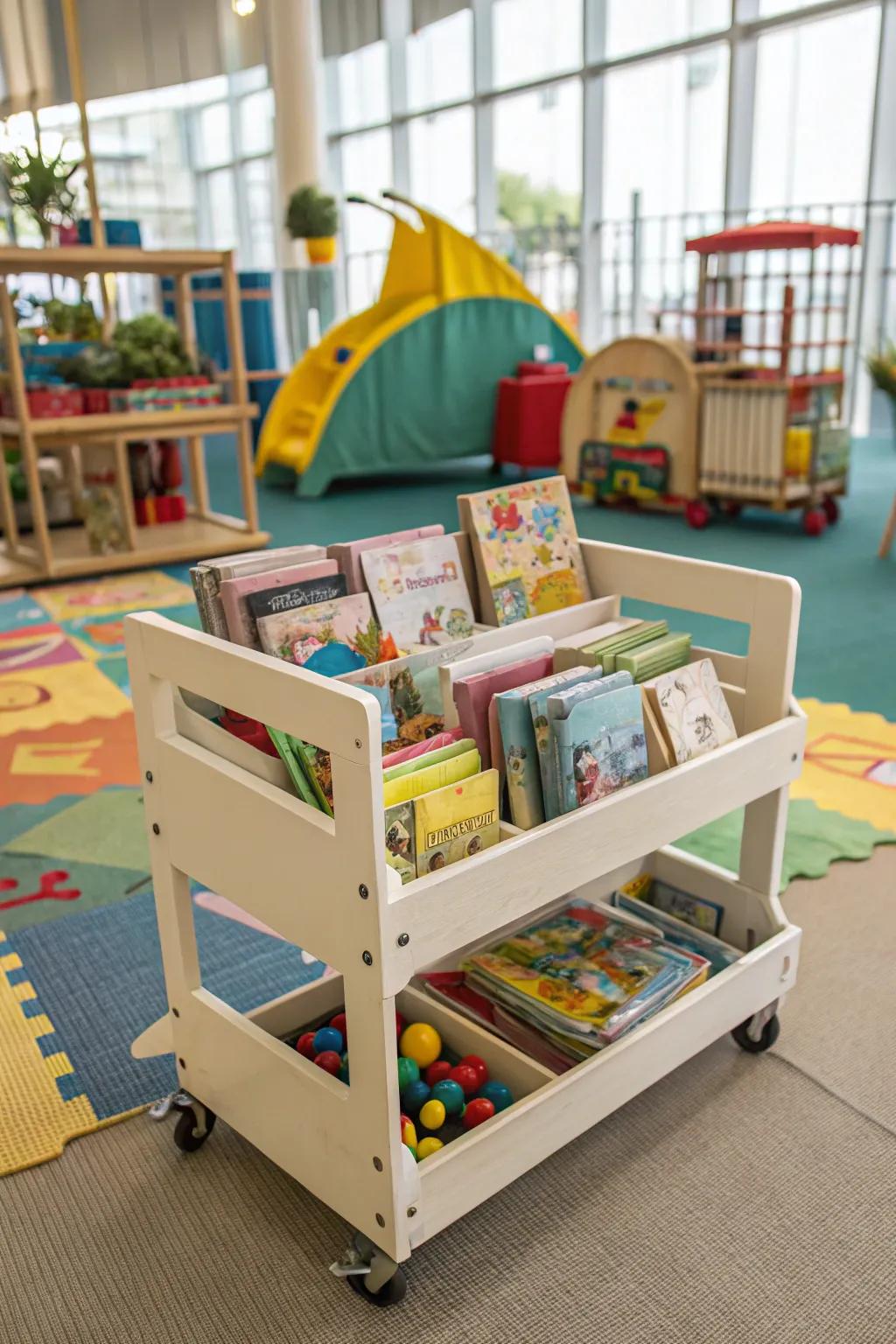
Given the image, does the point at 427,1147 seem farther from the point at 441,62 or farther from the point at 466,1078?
the point at 441,62

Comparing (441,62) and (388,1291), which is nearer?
(388,1291)

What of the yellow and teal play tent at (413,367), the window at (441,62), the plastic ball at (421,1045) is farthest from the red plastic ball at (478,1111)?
the window at (441,62)

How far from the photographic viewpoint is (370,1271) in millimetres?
1297

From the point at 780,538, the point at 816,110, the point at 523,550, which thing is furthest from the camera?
the point at 816,110

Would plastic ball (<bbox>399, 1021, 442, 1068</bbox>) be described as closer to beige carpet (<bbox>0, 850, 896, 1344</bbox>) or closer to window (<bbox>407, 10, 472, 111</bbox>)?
beige carpet (<bbox>0, 850, 896, 1344</bbox>)

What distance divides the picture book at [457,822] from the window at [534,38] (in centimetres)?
911

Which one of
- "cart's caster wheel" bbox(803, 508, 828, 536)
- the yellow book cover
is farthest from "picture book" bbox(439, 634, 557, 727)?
"cart's caster wheel" bbox(803, 508, 828, 536)

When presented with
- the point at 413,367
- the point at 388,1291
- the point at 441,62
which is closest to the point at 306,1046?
the point at 388,1291

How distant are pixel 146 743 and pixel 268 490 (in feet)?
18.0

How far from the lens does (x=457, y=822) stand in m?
1.34

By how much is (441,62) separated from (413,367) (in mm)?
5452

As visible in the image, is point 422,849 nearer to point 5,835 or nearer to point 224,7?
point 5,835

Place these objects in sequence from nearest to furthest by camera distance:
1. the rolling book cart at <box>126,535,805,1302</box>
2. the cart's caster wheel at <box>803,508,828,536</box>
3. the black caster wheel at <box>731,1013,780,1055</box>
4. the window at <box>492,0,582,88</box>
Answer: the rolling book cart at <box>126,535,805,1302</box> → the black caster wheel at <box>731,1013,780,1055</box> → the cart's caster wheel at <box>803,508,828,536</box> → the window at <box>492,0,582,88</box>

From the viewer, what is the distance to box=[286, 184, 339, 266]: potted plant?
8.20 m
